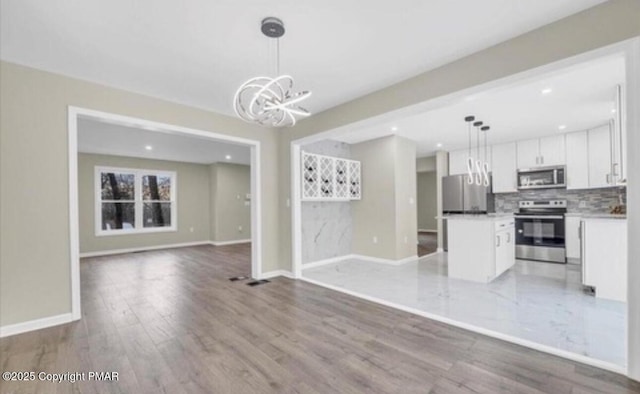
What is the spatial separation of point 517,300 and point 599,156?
374 cm

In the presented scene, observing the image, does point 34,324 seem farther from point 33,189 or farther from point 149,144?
point 149,144

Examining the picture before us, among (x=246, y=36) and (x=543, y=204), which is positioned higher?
(x=246, y=36)

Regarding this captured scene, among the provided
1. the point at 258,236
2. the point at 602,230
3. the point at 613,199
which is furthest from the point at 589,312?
the point at 258,236

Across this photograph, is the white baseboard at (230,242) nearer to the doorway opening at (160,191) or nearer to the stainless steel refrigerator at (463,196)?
the doorway opening at (160,191)

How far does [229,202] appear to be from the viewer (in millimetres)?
8930

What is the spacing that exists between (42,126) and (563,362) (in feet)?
16.5

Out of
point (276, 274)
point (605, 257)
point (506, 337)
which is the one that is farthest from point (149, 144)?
point (605, 257)

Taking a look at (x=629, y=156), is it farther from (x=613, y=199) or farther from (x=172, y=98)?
(x=613, y=199)

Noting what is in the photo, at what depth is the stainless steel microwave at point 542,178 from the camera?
5.51m

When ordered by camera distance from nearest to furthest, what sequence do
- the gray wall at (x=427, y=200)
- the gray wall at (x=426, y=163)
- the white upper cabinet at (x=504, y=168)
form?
the white upper cabinet at (x=504, y=168) < the gray wall at (x=426, y=163) < the gray wall at (x=427, y=200)

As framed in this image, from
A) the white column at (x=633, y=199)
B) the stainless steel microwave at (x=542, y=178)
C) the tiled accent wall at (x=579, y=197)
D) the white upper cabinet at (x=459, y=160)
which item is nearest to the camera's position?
the white column at (x=633, y=199)

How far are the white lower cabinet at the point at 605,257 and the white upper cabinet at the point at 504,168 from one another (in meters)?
2.74

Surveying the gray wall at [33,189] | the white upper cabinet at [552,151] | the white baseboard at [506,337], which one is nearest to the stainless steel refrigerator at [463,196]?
the white upper cabinet at [552,151]

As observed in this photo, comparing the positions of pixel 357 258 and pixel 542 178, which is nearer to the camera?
pixel 542 178
